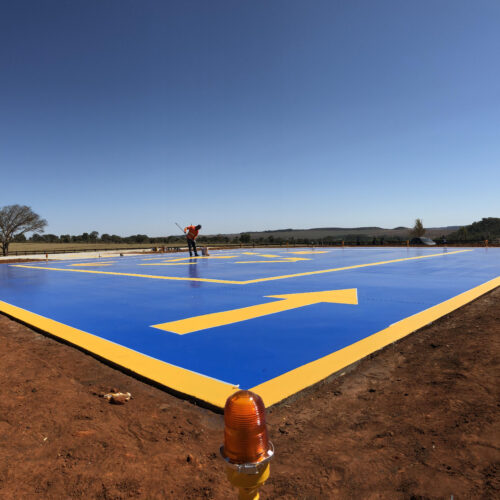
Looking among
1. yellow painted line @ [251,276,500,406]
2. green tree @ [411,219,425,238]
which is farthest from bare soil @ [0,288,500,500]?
green tree @ [411,219,425,238]

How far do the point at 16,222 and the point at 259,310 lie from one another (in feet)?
162

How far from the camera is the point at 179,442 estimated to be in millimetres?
2797

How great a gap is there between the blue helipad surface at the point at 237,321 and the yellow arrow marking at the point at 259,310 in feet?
0.07

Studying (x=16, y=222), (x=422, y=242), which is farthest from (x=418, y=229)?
(x=16, y=222)

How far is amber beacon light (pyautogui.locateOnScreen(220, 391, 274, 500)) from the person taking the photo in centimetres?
151

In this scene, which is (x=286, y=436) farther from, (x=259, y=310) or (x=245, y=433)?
(x=259, y=310)

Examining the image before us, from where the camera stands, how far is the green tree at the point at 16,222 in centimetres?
4353

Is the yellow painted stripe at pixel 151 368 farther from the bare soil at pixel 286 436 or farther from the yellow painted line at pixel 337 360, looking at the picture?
the yellow painted line at pixel 337 360

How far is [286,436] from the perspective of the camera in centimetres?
289

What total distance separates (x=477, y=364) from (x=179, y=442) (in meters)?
3.80

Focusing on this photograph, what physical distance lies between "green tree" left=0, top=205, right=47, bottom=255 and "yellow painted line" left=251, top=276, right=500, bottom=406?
163 ft

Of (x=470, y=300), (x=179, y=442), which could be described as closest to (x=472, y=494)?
(x=179, y=442)

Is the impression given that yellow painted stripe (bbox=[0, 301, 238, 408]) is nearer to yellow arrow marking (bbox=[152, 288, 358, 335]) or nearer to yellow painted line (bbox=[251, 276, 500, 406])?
yellow painted line (bbox=[251, 276, 500, 406])

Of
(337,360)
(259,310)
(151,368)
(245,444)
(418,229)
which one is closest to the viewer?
(245,444)
